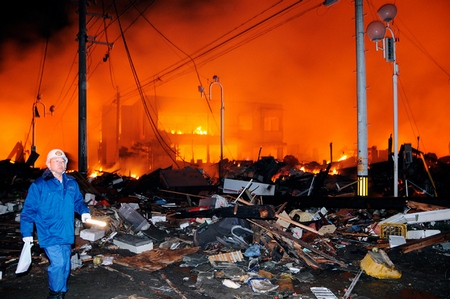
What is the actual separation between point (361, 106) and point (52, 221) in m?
8.80

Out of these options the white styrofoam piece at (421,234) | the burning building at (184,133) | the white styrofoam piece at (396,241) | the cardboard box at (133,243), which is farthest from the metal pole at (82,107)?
the burning building at (184,133)

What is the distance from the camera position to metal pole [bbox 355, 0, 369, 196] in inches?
374

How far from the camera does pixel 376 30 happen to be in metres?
9.35

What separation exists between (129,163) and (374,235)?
28.9 metres

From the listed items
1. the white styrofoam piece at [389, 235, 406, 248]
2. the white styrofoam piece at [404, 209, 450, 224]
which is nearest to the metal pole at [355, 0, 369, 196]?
the white styrofoam piece at [404, 209, 450, 224]

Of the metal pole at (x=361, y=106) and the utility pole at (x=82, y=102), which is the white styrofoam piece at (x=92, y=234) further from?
the metal pole at (x=361, y=106)

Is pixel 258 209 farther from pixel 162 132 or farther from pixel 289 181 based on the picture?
pixel 162 132

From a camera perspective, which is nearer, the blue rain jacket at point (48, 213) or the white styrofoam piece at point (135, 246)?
the blue rain jacket at point (48, 213)

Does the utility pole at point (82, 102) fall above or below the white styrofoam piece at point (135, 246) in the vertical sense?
above

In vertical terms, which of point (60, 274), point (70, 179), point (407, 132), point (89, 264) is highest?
point (407, 132)

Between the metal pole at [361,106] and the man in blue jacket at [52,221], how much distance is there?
8244 millimetres

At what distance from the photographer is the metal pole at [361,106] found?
949cm

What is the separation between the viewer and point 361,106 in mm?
9578

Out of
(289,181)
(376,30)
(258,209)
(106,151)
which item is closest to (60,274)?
(258,209)
